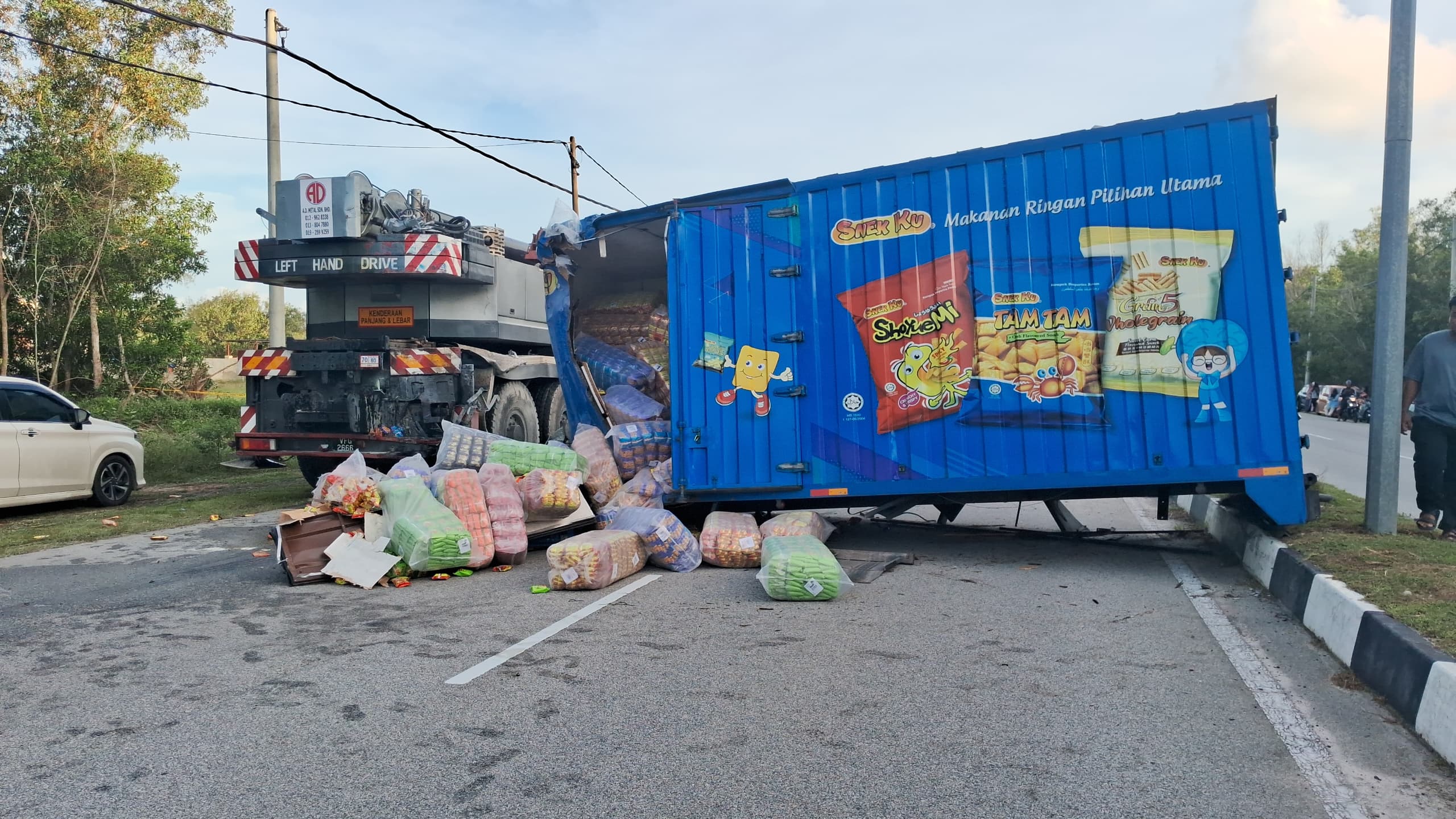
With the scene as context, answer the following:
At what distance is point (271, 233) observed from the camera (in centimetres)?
1162

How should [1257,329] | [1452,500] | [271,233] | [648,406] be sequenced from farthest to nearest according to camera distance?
1. [271,233]
2. [648,406]
3. [1452,500]
4. [1257,329]

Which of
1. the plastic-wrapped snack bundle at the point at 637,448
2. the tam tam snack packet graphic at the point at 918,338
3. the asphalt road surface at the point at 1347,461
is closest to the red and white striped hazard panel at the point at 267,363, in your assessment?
the plastic-wrapped snack bundle at the point at 637,448

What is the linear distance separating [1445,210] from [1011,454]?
48.8 meters

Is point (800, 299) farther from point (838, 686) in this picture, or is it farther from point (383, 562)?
point (838, 686)

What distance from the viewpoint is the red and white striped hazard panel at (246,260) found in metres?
11.4

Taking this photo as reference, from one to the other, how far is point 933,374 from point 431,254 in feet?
20.0

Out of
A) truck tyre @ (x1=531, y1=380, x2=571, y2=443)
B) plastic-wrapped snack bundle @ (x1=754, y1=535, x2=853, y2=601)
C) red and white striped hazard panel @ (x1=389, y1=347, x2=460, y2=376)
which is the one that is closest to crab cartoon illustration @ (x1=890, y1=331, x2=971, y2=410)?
plastic-wrapped snack bundle @ (x1=754, y1=535, x2=853, y2=601)

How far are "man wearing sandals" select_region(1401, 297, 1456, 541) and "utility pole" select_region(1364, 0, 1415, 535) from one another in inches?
10.0

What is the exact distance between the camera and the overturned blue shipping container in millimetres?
6734

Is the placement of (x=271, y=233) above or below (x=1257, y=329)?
above

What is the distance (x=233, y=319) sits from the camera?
6312 cm

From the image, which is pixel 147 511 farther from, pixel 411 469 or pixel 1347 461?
pixel 1347 461

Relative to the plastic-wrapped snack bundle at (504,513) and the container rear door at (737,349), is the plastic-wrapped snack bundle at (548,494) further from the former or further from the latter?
the container rear door at (737,349)

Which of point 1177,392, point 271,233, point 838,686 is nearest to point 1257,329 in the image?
point 1177,392
